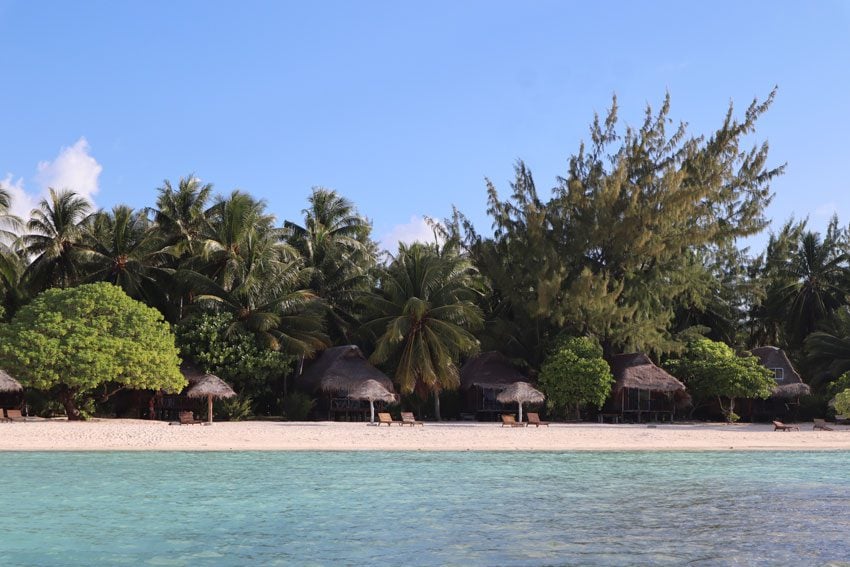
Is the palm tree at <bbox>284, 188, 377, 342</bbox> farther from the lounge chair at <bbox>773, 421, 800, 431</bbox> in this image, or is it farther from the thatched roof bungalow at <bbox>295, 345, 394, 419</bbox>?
the lounge chair at <bbox>773, 421, 800, 431</bbox>

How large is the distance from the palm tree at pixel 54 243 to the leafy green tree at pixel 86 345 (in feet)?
16.2

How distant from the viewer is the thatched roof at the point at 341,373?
3192 cm

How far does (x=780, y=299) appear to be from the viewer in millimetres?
42000

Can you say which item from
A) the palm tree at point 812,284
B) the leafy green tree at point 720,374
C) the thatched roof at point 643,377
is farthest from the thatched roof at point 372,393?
the palm tree at point 812,284

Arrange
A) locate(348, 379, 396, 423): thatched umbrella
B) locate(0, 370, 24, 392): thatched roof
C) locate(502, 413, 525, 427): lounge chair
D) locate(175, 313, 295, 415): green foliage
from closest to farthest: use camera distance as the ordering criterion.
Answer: locate(0, 370, 24, 392): thatched roof
locate(502, 413, 525, 427): lounge chair
locate(348, 379, 396, 423): thatched umbrella
locate(175, 313, 295, 415): green foliage

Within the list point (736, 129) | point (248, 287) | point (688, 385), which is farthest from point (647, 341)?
point (248, 287)

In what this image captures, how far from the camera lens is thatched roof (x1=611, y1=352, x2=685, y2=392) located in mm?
32928

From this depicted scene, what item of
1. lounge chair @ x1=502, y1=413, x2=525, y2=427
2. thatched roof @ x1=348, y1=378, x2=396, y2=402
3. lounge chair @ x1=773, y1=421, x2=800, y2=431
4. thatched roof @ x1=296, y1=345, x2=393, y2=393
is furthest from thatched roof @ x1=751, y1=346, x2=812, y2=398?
thatched roof @ x1=296, y1=345, x2=393, y2=393

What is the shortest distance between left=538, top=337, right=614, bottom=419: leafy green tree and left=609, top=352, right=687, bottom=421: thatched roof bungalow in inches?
36.4

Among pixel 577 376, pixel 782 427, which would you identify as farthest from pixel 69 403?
pixel 782 427

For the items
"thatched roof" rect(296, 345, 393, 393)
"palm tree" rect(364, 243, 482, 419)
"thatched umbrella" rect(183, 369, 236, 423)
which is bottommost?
"thatched umbrella" rect(183, 369, 236, 423)

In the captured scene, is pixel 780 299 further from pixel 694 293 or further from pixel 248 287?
pixel 248 287

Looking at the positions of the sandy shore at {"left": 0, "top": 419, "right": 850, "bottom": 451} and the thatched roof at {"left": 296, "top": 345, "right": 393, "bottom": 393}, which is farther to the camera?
the thatched roof at {"left": 296, "top": 345, "right": 393, "bottom": 393}

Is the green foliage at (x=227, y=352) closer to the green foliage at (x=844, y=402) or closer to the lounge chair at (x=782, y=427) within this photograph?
the lounge chair at (x=782, y=427)
